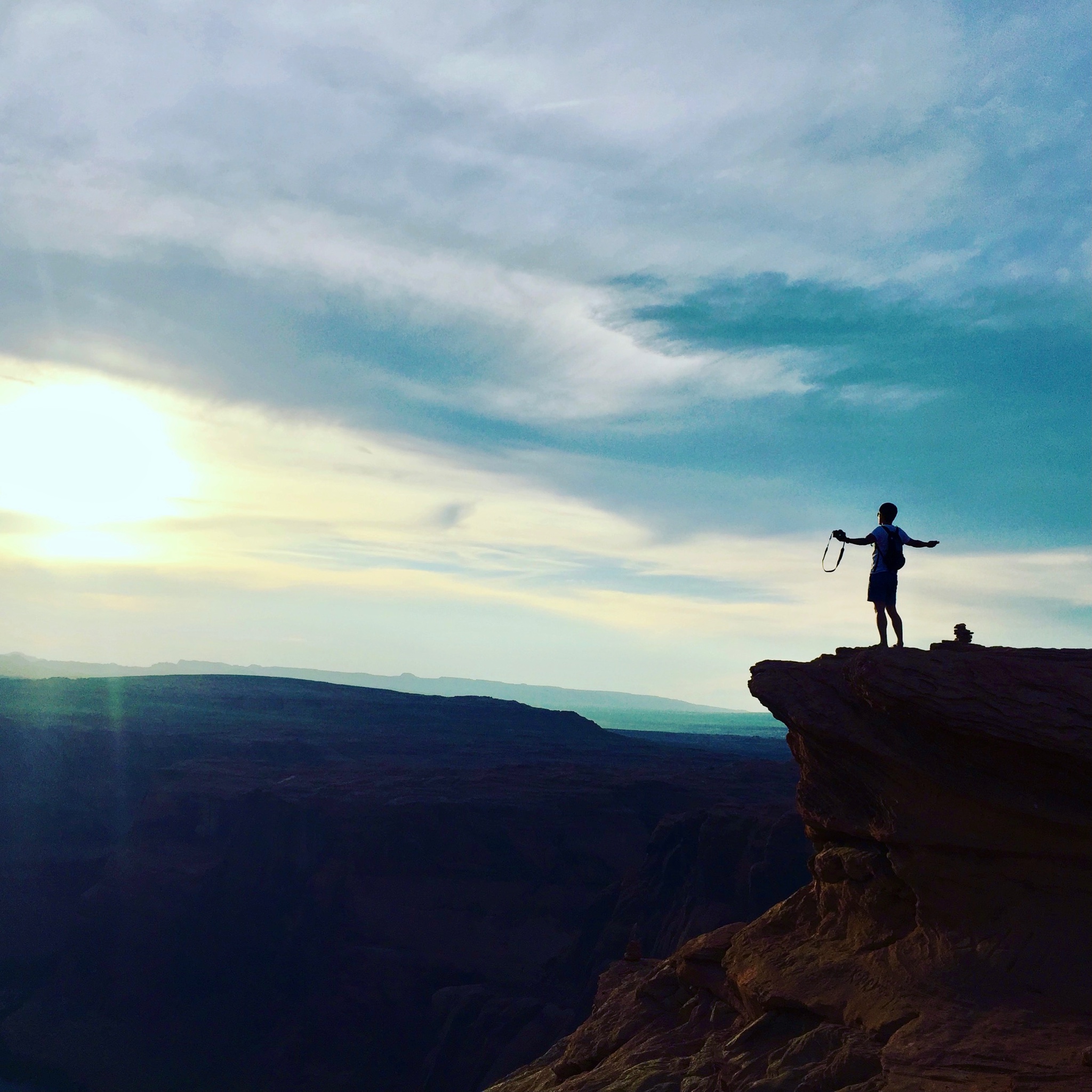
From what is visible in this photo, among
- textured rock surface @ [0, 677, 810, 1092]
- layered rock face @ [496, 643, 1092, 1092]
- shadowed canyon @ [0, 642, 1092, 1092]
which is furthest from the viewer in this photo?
textured rock surface @ [0, 677, 810, 1092]

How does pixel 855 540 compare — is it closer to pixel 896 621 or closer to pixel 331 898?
pixel 896 621

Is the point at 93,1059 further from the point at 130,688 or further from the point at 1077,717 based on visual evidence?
the point at 130,688

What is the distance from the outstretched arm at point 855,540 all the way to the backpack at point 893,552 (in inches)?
5.1

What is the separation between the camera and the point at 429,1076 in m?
32.6

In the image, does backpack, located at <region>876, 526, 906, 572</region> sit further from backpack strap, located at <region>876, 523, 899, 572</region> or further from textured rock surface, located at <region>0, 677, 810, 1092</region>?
textured rock surface, located at <region>0, 677, 810, 1092</region>

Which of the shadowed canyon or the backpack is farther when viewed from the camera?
the backpack

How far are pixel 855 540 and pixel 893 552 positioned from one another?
1.69 ft

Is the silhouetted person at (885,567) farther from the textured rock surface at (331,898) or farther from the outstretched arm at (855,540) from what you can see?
the textured rock surface at (331,898)

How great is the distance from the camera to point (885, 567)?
42.2ft

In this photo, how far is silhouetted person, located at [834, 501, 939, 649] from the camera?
12.9 meters

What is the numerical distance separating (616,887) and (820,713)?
113 ft

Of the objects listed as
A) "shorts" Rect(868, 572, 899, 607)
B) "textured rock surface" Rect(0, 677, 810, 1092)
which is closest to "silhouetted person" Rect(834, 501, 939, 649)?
"shorts" Rect(868, 572, 899, 607)

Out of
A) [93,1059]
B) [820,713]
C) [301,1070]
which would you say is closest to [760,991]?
[820,713]

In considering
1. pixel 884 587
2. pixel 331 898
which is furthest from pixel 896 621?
pixel 331 898
